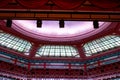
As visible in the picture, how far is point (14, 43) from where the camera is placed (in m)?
32.2

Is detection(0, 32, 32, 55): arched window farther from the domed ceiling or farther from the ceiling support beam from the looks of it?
the ceiling support beam

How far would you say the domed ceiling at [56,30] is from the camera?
A: 29520 millimetres

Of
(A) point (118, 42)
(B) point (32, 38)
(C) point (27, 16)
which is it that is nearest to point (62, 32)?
(B) point (32, 38)

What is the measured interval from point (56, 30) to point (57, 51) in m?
4.77

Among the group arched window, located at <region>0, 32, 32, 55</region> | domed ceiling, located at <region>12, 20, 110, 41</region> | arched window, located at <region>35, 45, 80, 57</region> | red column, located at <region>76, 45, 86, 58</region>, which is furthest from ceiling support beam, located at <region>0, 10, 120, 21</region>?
arched window, located at <region>35, 45, 80, 57</region>

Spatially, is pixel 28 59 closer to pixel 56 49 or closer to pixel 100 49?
pixel 56 49

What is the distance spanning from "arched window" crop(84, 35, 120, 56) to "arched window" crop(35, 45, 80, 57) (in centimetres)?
236

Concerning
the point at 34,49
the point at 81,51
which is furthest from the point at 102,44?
the point at 34,49

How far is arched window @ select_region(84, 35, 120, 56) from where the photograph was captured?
30.6 metres

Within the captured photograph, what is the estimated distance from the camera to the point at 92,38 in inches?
1205

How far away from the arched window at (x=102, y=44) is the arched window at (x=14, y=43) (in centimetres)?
1058

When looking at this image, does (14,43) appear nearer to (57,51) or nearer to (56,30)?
(56,30)

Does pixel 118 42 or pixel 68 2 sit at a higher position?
pixel 68 2

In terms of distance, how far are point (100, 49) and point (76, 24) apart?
6613 mm
